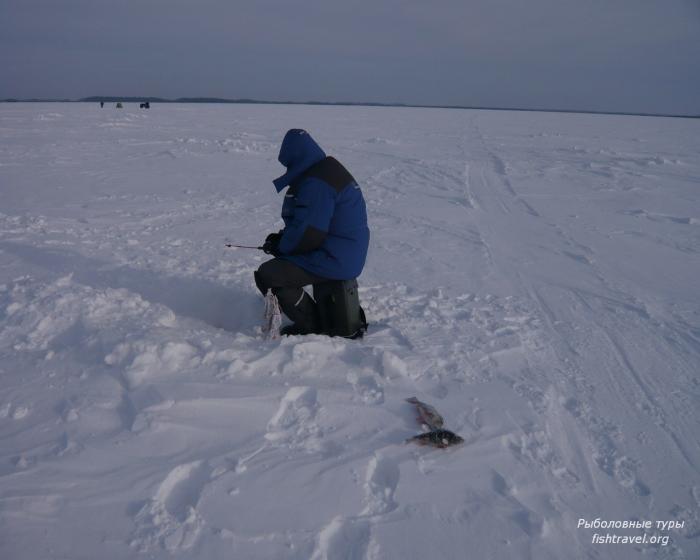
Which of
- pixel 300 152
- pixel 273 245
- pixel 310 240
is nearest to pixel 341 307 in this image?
pixel 310 240

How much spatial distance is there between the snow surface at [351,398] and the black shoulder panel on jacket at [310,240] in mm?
666

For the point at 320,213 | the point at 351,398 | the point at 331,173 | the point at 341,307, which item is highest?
the point at 331,173

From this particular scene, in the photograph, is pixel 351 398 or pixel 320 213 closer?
pixel 351 398

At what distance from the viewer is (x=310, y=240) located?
319 cm

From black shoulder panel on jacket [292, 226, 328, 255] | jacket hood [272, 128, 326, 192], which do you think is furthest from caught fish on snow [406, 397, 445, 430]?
jacket hood [272, 128, 326, 192]

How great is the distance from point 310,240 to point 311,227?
0.11 m

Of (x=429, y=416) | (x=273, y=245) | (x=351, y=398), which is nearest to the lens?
(x=429, y=416)

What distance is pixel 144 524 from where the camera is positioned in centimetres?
184

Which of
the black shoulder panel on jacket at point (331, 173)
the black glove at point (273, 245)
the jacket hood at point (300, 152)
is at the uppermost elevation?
the jacket hood at point (300, 152)

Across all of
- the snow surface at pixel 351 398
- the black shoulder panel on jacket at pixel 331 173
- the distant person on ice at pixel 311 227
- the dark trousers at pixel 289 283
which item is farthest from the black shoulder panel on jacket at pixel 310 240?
the snow surface at pixel 351 398

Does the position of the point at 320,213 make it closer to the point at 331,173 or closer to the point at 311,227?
the point at 311,227

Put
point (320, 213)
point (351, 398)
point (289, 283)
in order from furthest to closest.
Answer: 1. point (289, 283)
2. point (320, 213)
3. point (351, 398)

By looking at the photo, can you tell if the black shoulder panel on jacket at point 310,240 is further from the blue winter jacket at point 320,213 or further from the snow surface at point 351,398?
the snow surface at point 351,398

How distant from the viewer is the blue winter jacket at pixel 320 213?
10.2 feet
